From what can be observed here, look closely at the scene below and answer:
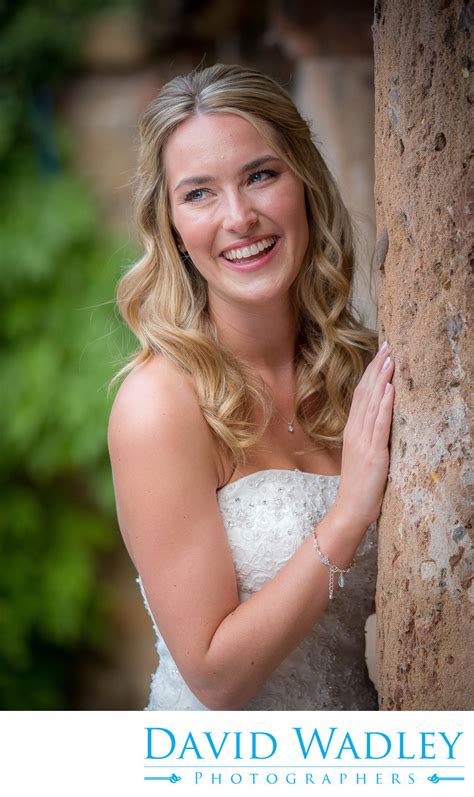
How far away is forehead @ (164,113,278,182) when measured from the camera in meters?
1.37

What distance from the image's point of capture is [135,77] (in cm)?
360

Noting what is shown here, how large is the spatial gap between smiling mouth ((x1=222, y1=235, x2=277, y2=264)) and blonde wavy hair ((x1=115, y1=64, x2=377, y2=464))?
0.45 feet

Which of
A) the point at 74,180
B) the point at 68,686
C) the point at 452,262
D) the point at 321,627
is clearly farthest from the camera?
the point at 68,686

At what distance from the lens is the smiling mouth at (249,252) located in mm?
1397

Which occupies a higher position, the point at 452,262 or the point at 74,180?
the point at 74,180

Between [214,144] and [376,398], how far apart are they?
46 centimetres

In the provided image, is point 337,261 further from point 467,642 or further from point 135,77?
point 135,77

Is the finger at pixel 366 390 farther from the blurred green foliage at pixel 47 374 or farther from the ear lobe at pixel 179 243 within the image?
the blurred green foliage at pixel 47 374

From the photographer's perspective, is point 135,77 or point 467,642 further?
point 135,77

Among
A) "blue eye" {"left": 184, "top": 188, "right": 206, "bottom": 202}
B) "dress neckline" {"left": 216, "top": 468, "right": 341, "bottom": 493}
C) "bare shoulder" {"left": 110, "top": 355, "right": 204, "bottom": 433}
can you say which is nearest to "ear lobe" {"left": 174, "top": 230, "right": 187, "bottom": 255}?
"blue eye" {"left": 184, "top": 188, "right": 206, "bottom": 202}

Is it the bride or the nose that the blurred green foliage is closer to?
the bride
